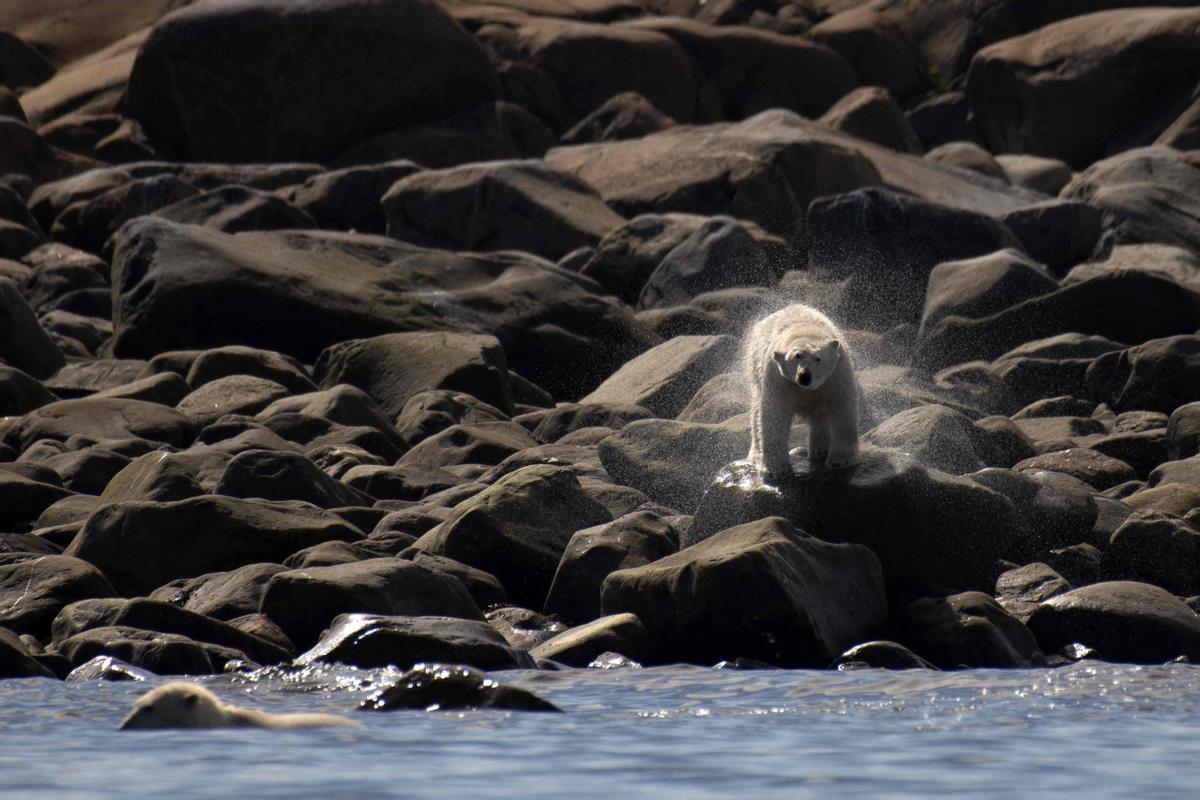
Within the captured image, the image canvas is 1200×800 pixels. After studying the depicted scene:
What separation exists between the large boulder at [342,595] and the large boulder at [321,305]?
9.95 meters

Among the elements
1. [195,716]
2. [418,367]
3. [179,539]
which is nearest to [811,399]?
[179,539]

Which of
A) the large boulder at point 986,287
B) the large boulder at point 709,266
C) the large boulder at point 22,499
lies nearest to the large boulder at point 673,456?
the large boulder at point 22,499

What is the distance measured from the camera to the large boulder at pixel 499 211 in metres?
24.8

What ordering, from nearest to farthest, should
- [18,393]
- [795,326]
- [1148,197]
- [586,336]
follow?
[795,326] < [18,393] < [586,336] < [1148,197]

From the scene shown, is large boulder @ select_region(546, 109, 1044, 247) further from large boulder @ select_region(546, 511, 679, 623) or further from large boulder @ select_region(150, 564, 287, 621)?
large boulder @ select_region(150, 564, 287, 621)

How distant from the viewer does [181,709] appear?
7.03 m

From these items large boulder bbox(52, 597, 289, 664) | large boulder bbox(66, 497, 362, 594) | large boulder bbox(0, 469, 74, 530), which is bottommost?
large boulder bbox(52, 597, 289, 664)

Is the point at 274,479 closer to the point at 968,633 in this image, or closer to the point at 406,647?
the point at 406,647

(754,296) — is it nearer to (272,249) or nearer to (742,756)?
(272,249)

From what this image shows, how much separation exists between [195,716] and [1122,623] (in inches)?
203

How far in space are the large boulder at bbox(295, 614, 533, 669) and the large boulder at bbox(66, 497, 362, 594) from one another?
210 cm

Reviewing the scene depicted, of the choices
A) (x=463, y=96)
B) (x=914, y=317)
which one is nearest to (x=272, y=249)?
(x=914, y=317)

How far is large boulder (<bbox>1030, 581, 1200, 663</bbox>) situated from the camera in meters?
9.73

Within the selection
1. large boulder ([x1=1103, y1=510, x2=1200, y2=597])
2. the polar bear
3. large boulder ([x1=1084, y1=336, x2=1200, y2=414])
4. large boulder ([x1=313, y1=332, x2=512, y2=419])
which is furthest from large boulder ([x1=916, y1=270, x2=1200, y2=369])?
the polar bear
